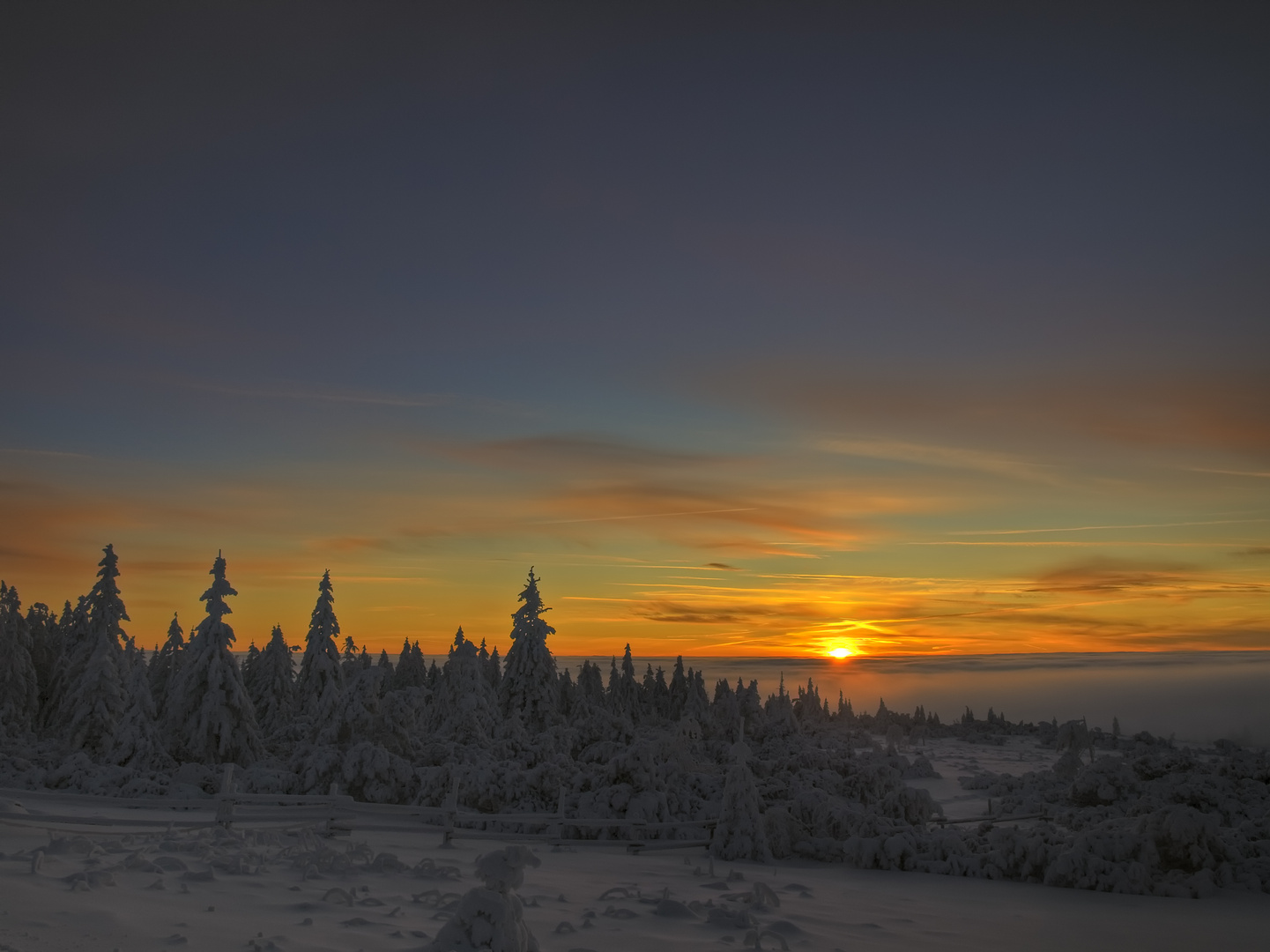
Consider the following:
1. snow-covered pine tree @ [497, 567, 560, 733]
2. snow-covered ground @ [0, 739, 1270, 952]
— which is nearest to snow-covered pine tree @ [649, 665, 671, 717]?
snow-covered pine tree @ [497, 567, 560, 733]

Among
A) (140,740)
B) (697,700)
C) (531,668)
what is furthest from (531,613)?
(697,700)

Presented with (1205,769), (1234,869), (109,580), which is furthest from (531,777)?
(109,580)

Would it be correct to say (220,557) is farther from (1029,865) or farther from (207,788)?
(1029,865)

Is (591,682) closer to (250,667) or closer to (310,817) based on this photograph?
(250,667)

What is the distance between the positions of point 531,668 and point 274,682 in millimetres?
20042

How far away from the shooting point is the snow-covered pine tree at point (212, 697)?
33.9 metres

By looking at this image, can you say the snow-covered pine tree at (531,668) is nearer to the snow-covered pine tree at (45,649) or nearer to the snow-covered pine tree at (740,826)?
the snow-covered pine tree at (740,826)

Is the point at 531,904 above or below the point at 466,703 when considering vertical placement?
below

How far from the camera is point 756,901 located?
13883 millimetres

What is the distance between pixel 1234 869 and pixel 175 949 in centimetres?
2090

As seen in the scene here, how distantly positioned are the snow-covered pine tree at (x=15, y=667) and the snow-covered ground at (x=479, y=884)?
3779 centimetres

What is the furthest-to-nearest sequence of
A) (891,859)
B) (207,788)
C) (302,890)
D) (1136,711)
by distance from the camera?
(1136,711)
(207,788)
(891,859)
(302,890)

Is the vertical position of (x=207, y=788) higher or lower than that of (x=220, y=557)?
lower

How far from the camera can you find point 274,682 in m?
53.2
